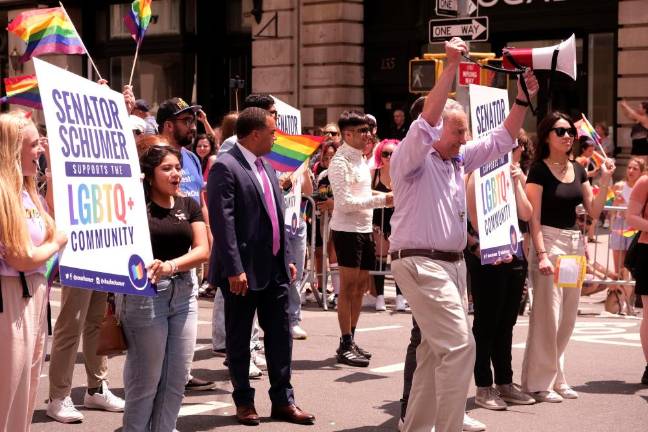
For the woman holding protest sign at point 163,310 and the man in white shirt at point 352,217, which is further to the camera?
the man in white shirt at point 352,217

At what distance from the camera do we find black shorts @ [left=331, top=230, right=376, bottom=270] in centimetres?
1000

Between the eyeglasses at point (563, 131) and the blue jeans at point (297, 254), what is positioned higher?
the eyeglasses at point (563, 131)

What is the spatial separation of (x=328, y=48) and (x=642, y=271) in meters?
15.7

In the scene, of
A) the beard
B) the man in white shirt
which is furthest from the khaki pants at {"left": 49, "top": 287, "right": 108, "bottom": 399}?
the man in white shirt

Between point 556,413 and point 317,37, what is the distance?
56.1ft

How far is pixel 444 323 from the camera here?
21.1ft

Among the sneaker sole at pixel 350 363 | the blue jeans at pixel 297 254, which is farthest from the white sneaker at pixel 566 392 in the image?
the blue jeans at pixel 297 254

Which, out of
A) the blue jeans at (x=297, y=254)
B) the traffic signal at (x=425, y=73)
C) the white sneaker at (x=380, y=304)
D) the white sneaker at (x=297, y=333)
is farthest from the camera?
the traffic signal at (x=425, y=73)

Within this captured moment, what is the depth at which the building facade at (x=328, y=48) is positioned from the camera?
2083cm

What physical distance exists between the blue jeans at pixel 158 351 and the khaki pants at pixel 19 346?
557 mm

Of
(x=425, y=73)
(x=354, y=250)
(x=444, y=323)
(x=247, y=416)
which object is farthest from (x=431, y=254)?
(x=425, y=73)

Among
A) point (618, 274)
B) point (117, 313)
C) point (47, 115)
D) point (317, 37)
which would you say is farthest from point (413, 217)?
point (317, 37)

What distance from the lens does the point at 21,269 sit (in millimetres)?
5324

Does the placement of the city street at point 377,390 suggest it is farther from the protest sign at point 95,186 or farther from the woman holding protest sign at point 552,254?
the protest sign at point 95,186
